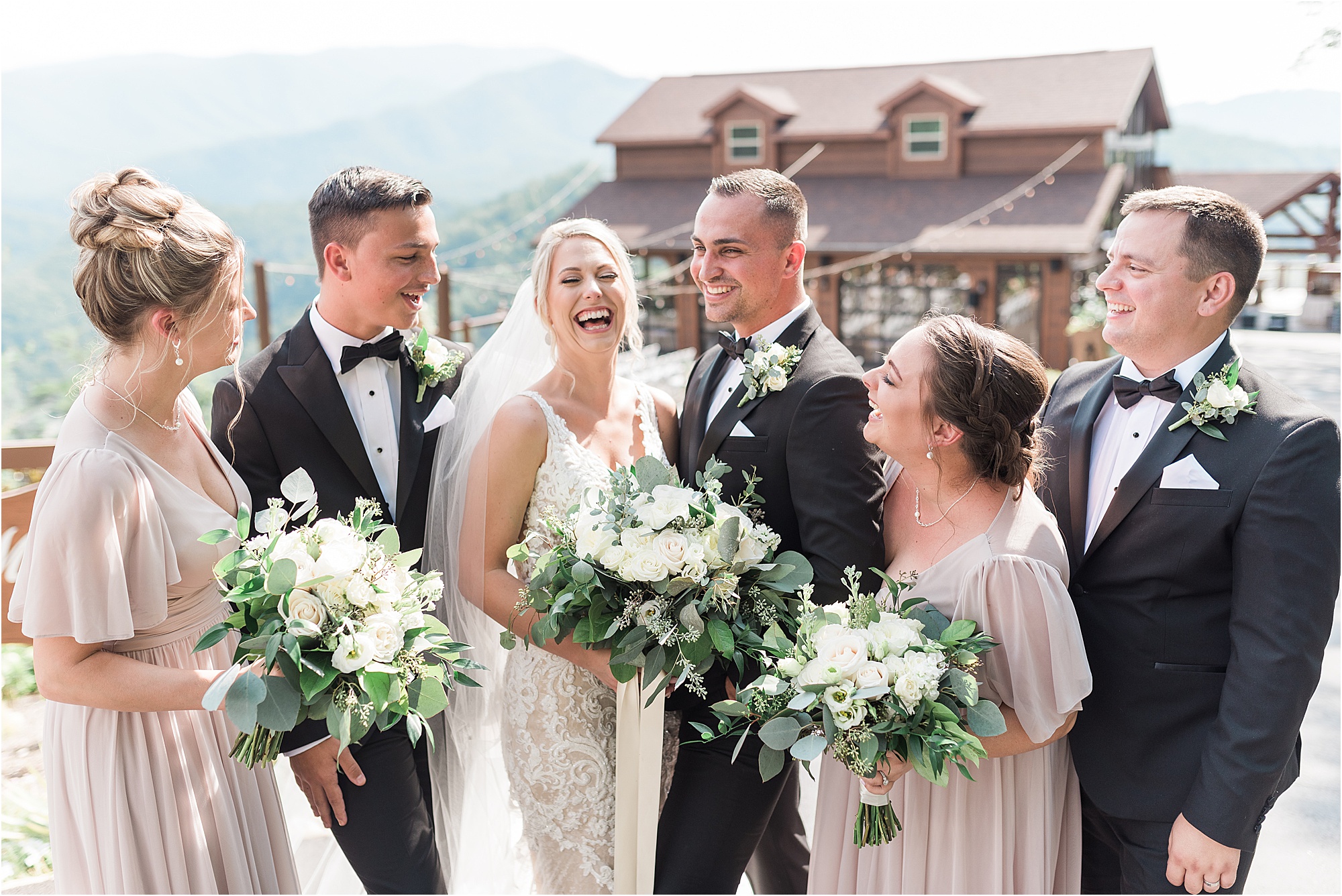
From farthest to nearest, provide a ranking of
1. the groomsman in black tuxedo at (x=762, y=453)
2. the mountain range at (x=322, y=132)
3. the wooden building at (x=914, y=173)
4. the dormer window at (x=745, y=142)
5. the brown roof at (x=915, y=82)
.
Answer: the mountain range at (x=322, y=132)
the dormer window at (x=745, y=142)
the brown roof at (x=915, y=82)
the wooden building at (x=914, y=173)
the groomsman in black tuxedo at (x=762, y=453)

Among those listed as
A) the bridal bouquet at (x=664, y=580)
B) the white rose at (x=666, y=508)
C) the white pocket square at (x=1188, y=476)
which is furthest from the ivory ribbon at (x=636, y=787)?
the white pocket square at (x=1188, y=476)

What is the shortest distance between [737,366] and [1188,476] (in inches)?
62.9

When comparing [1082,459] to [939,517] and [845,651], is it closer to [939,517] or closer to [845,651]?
[939,517]

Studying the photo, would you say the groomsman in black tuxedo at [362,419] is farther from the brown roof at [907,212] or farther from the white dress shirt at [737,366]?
the brown roof at [907,212]

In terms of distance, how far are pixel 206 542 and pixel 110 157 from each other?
3.76ft

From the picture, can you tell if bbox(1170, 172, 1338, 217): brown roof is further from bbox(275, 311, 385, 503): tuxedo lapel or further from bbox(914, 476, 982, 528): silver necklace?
bbox(275, 311, 385, 503): tuxedo lapel

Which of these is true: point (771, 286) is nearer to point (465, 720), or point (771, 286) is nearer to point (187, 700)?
point (465, 720)

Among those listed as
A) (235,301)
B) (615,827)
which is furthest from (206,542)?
(615,827)

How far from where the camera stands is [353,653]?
230 centimetres

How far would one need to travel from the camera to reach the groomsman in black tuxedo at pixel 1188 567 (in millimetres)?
2537

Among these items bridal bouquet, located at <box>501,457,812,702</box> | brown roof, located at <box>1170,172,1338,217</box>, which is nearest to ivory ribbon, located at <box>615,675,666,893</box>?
bridal bouquet, located at <box>501,457,812,702</box>

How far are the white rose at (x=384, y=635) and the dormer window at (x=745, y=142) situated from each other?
23.1 metres

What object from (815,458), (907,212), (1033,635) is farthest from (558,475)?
(907,212)

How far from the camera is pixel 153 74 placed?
329 feet
